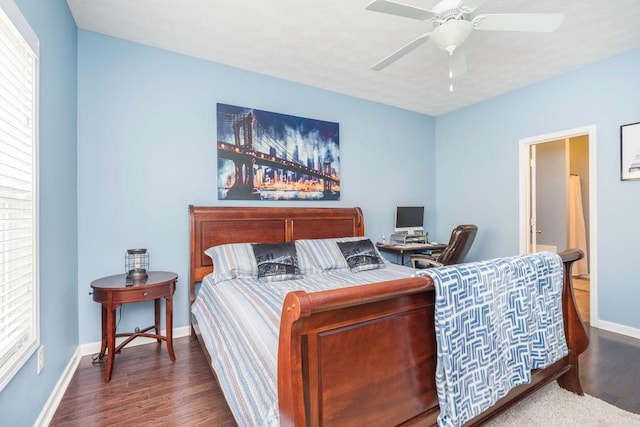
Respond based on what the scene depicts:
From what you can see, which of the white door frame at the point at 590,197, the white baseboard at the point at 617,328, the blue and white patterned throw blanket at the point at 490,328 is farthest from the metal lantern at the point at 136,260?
the white baseboard at the point at 617,328

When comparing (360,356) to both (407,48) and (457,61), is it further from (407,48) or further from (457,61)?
(457,61)

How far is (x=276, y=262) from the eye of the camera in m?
2.81

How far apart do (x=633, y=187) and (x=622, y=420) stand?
7.72ft

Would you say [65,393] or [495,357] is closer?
[495,357]

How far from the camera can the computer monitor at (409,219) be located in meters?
4.50

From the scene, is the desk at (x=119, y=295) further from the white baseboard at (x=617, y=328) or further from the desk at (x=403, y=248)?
the white baseboard at (x=617, y=328)

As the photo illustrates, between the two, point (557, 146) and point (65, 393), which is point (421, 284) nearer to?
point (65, 393)

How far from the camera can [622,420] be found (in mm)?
1809

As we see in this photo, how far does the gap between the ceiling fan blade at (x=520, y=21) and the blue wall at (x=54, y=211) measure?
2.57 m

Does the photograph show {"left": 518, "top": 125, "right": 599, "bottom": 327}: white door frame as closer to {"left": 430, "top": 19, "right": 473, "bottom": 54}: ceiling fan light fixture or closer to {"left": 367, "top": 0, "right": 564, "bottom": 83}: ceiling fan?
{"left": 367, "top": 0, "right": 564, "bottom": 83}: ceiling fan

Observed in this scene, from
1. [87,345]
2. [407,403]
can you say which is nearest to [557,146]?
[407,403]

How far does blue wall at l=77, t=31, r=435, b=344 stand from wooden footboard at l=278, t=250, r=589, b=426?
92.4 inches

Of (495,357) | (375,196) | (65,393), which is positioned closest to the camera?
(495,357)

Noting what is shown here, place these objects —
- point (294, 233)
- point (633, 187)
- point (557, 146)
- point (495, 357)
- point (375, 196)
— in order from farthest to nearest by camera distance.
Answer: point (557, 146) → point (375, 196) → point (294, 233) → point (633, 187) → point (495, 357)
